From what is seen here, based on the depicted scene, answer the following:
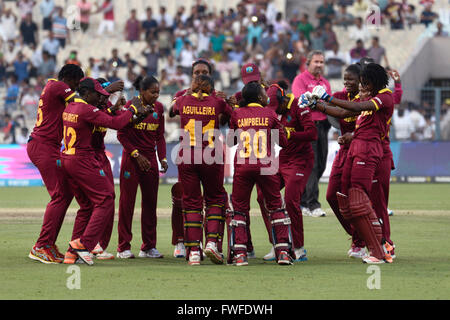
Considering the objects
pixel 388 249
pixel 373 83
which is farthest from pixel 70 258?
pixel 373 83

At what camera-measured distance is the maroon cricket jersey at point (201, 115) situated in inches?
417

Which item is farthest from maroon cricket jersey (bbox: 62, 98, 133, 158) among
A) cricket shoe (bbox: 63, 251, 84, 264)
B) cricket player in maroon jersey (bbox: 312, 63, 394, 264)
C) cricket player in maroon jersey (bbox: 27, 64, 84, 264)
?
cricket player in maroon jersey (bbox: 312, 63, 394, 264)

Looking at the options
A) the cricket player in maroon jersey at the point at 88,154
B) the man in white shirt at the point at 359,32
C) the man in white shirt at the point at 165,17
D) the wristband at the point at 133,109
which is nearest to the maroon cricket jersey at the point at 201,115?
the wristband at the point at 133,109

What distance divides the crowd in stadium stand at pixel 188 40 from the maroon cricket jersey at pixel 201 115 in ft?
48.8

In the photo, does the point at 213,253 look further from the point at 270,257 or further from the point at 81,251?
the point at 81,251

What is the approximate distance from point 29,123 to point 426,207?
41.7 ft

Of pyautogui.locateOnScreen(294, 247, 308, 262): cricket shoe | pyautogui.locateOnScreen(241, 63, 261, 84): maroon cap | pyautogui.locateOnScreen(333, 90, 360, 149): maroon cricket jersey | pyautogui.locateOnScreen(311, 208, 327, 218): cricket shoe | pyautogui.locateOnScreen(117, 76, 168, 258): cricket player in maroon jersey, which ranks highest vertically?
pyautogui.locateOnScreen(241, 63, 261, 84): maroon cap

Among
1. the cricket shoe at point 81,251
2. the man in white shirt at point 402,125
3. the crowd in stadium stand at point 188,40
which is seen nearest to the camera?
the cricket shoe at point 81,251

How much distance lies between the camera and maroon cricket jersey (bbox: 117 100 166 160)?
11.4m

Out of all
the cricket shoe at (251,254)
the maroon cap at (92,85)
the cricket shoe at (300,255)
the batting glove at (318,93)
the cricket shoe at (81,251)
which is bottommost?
the cricket shoe at (251,254)

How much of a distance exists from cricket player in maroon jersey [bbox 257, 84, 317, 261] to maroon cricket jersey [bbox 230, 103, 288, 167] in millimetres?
715

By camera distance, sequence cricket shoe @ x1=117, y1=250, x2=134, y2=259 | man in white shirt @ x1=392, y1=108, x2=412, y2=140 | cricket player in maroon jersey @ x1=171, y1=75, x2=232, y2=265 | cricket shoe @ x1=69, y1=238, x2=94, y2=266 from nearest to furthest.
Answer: cricket shoe @ x1=69, y1=238, x2=94, y2=266 → cricket player in maroon jersey @ x1=171, y1=75, x2=232, y2=265 → cricket shoe @ x1=117, y1=250, x2=134, y2=259 → man in white shirt @ x1=392, y1=108, x2=412, y2=140

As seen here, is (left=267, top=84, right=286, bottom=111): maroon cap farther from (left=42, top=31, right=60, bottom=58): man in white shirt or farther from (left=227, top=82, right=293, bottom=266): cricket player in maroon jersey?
(left=42, top=31, right=60, bottom=58): man in white shirt

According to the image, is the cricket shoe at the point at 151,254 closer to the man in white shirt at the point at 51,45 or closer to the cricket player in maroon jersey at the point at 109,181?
the cricket player in maroon jersey at the point at 109,181
